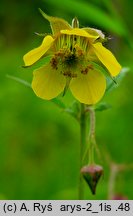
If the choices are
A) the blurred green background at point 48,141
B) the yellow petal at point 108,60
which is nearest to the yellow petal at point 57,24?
the yellow petal at point 108,60

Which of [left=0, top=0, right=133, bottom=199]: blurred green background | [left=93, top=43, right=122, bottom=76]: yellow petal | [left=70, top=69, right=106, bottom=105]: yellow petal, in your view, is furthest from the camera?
[left=0, top=0, right=133, bottom=199]: blurred green background

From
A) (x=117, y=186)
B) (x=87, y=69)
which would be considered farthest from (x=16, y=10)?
(x=87, y=69)

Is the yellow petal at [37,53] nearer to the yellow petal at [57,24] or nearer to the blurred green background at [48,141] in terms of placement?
the yellow petal at [57,24]

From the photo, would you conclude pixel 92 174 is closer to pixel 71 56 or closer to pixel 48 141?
pixel 71 56

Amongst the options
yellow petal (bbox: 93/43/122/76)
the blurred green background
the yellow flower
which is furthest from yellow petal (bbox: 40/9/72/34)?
the blurred green background

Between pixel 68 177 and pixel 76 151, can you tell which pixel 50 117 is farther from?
pixel 68 177

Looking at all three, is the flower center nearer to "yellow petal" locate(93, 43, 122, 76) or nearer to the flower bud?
"yellow petal" locate(93, 43, 122, 76)

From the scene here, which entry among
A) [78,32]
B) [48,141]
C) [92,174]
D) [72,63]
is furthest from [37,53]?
[48,141]
